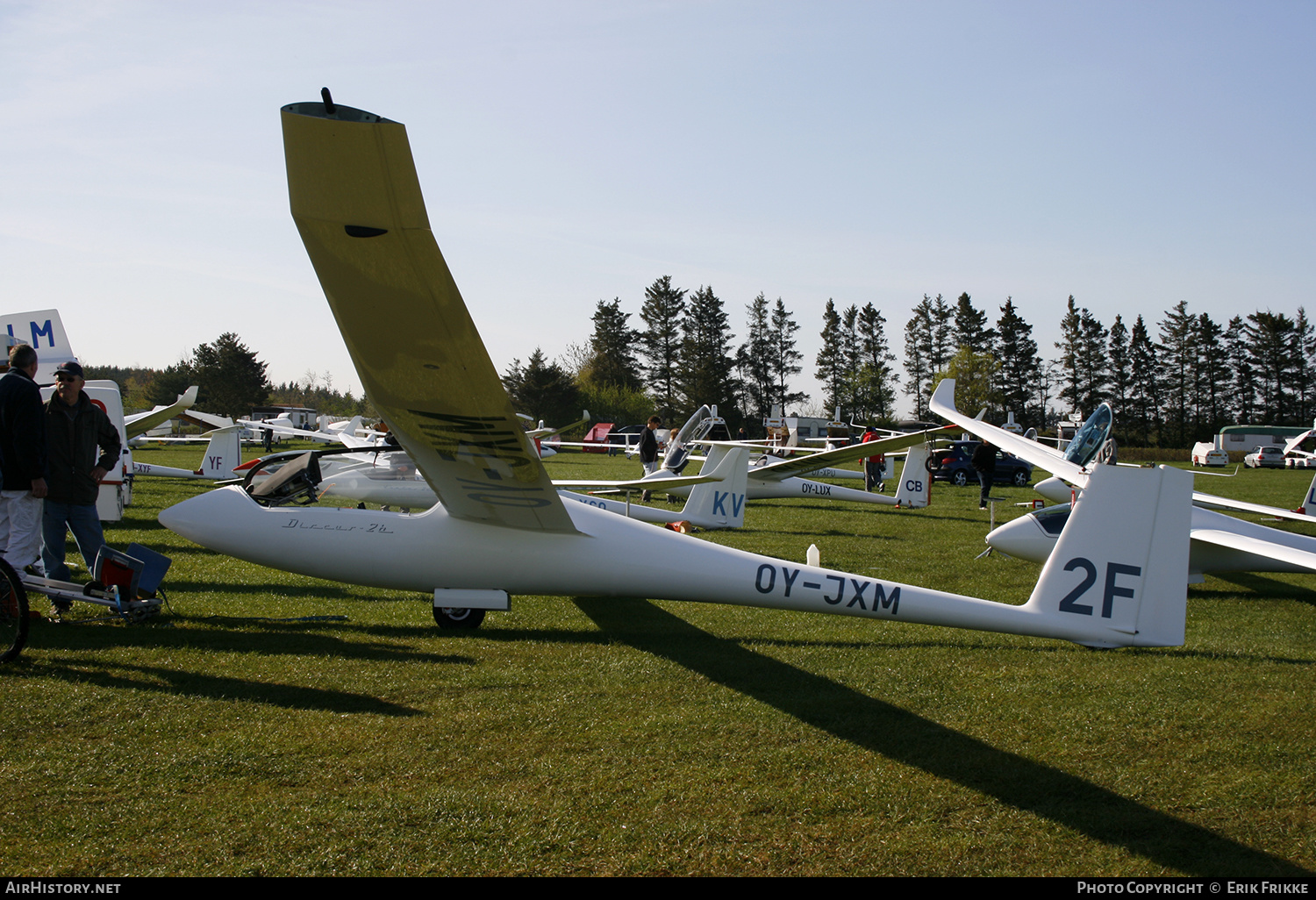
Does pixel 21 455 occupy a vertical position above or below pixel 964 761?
above

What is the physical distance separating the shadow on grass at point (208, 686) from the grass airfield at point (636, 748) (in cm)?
2

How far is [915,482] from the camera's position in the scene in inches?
700

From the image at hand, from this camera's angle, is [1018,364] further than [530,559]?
Yes

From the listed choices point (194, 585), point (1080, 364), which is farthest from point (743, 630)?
point (1080, 364)

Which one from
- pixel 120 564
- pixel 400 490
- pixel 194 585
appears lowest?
pixel 194 585

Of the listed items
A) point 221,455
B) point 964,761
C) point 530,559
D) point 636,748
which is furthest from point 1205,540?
point 221,455

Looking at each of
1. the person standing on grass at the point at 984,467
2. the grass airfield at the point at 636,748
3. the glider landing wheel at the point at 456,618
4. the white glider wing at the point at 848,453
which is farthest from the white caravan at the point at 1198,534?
the person standing on grass at the point at 984,467

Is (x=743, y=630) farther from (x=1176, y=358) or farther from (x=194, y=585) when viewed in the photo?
(x=1176, y=358)

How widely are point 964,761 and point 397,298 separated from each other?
3497mm

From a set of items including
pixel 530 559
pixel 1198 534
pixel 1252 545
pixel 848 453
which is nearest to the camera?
pixel 530 559

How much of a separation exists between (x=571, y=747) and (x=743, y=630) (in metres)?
2.84

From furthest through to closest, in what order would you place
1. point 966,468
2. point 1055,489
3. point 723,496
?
1. point 966,468
2. point 1055,489
3. point 723,496

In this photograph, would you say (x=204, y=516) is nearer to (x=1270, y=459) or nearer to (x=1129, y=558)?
(x=1129, y=558)

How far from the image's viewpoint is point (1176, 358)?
72.1 meters
